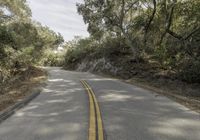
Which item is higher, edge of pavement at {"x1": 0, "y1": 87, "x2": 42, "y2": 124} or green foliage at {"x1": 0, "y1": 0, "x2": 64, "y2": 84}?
green foliage at {"x1": 0, "y1": 0, "x2": 64, "y2": 84}

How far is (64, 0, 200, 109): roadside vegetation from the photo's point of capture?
2078 cm

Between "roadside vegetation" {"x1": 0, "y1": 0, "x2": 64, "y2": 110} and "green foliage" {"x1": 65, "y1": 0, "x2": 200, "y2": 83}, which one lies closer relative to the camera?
"roadside vegetation" {"x1": 0, "y1": 0, "x2": 64, "y2": 110}

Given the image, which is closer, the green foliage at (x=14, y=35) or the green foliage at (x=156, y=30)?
the green foliage at (x=14, y=35)

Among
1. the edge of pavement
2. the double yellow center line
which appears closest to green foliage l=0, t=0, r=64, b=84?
the edge of pavement

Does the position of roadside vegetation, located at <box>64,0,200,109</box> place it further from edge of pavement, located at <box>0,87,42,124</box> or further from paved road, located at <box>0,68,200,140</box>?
edge of pavement, located at <box>0,87,42,124</box>

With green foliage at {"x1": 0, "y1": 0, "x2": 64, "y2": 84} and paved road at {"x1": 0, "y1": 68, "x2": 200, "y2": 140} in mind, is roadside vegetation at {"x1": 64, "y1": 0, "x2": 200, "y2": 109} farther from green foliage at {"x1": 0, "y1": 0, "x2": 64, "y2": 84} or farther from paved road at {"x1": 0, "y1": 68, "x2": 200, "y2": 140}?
paved road at {"x1": 0, "y1": 68, "x2": 200, "y2": 140}

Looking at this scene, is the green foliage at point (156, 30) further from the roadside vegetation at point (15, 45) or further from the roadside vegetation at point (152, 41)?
the roadside vegetation at point (15, 45)

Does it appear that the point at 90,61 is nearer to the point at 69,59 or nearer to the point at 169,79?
the point at 69,59

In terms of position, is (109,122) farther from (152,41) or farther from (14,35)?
(152,41)

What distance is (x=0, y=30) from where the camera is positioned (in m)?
15.2

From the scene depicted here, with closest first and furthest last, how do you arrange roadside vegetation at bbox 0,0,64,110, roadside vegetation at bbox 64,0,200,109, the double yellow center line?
the double yellow center line < roadside vegetation at bbox 0,0,64,110 < roadside vegetation at bbox 64,0,200,109

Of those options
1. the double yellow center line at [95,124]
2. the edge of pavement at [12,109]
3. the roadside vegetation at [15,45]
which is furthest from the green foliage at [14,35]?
the double yellow center line at [95,124]

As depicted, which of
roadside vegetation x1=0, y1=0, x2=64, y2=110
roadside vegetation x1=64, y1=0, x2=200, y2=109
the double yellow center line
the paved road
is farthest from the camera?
roadside vegetation x1=64, y1=0, x2=200, y2=109

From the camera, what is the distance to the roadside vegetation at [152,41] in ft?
68.2
